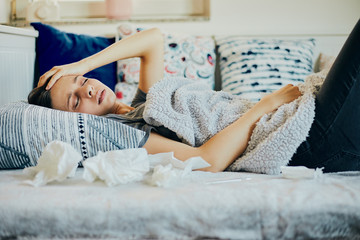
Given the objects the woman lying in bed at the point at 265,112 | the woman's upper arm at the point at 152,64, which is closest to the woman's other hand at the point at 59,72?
the woman lying in bed at the point at 265,112

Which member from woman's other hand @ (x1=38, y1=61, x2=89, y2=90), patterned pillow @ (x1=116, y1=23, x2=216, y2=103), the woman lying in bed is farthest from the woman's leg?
patterned pillow @ (x1=116, y1=23, x2=216, y2=103)

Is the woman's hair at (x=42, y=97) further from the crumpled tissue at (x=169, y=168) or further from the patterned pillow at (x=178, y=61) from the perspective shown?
the patterned pillow at (x=178, y=61)

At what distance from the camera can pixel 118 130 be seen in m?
1.07

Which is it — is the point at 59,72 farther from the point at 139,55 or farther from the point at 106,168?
the point at 106,168

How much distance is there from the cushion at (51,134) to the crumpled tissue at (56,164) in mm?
94

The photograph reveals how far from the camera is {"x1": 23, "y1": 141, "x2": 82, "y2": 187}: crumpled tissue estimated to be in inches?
35.9

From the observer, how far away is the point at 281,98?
1149 millimetres

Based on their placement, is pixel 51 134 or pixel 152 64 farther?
pixel 152 64

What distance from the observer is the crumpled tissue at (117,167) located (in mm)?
896

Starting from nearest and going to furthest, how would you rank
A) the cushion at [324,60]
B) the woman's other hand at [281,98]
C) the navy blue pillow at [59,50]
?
1. the woman's other hand at [281,98]
2. the navy blue pillow at [59,50]
3. the cushion at [324,60]

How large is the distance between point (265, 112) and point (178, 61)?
3.38ft

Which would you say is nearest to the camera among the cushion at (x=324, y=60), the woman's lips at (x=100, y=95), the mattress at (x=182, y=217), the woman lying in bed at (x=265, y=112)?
the mattress at (x=182, y=217)

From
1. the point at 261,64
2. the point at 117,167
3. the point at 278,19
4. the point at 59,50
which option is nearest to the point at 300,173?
the point at 117,167

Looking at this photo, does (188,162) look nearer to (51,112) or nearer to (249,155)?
(249,155)
